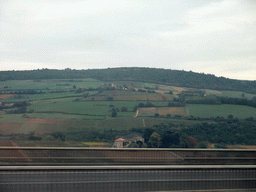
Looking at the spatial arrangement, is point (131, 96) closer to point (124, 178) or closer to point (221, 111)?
point (221, 111)

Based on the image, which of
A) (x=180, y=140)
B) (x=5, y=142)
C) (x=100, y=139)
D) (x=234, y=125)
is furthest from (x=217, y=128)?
(x=5, y=142)

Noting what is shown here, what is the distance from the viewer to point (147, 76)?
71.3 ft

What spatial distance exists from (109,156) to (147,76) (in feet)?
50.8

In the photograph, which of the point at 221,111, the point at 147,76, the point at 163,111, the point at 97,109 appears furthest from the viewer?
the point at 147,76

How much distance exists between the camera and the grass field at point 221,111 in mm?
11576

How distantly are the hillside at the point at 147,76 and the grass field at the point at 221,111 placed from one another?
8.89 ft

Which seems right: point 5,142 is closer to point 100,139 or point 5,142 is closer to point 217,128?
point 100,139

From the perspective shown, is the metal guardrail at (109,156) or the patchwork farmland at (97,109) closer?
the metal guardrail at (109,156)

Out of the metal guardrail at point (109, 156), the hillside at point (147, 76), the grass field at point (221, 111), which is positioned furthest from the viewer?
the hillside at point (147, 76)

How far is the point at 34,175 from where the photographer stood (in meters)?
4.13

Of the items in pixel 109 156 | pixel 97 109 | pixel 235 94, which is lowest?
pixel 109 156

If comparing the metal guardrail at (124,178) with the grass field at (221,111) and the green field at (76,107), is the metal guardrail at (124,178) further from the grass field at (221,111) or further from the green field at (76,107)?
the green field at (76,107)

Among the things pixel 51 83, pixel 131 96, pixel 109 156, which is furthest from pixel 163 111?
pixel 51 83

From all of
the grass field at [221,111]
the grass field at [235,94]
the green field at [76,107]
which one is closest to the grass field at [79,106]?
the green field at [76,107]
